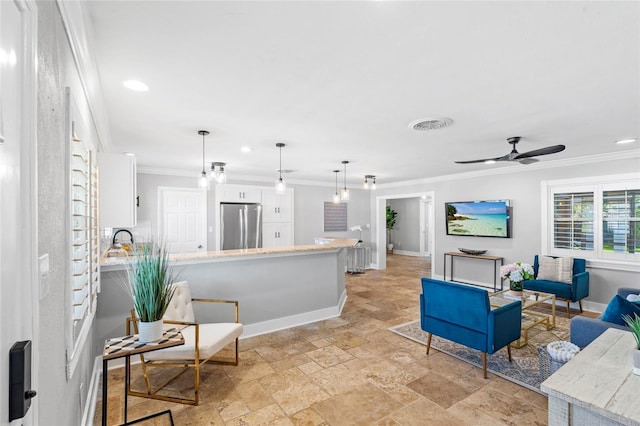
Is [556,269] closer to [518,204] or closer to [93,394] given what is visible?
[518,204]

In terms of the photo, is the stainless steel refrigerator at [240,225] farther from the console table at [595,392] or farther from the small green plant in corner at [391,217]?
the small green plant in corner at [391,217]

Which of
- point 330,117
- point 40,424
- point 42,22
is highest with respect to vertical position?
point 330,117

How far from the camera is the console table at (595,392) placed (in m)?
1.28

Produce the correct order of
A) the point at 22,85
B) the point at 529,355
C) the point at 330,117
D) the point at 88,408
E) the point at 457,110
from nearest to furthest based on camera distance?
the point at 22,85 < the point at 88,408 < the point at 457,110 < the point at 330,117 < the point at 529,355

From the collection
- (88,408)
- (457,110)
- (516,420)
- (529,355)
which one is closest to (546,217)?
(529,355)

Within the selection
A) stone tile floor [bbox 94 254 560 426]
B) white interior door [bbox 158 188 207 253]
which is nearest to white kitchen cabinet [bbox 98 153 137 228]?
stone tile floor [bbox 94 254 560 426]

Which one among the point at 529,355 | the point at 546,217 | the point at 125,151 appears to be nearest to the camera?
the point at 529,355

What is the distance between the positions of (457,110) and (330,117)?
1132 mm

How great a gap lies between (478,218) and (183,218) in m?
5.79

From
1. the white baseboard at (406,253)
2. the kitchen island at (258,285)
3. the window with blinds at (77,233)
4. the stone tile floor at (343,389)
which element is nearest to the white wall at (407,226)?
the white baseboard at (406,253)

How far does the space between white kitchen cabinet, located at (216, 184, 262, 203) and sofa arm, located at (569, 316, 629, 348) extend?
223 inches

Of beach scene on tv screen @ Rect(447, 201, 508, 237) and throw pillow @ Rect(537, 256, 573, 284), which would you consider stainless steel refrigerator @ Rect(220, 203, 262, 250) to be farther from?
throw pillow @ Rect(537, 256, 573, 284)

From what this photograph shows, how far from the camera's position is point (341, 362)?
314 cm

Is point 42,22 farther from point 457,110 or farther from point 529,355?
point 529,355
